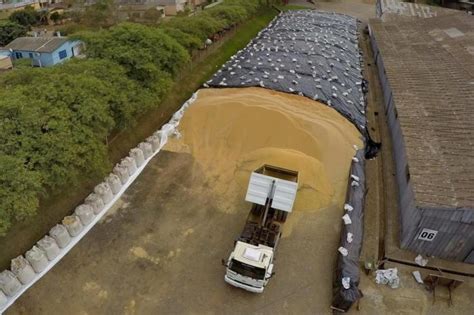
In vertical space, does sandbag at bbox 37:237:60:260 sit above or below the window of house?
above

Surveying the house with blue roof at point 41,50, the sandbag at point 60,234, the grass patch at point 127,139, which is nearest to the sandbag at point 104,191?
the grass patch at point 127,139

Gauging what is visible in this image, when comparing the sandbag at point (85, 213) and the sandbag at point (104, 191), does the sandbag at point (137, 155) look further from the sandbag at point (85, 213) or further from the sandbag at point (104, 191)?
the sandbag at point (85, 213)

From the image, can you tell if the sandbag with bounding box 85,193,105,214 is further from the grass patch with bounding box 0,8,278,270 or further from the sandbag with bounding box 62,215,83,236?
the sandbag with bounding box 62,215,83,236

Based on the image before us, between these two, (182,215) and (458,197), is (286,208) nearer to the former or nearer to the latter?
(182,215)

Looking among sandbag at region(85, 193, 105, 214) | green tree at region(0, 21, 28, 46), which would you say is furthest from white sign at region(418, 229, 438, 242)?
green tree at region(0, 21, 28, 46)

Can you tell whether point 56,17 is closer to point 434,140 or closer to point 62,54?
point 62,54

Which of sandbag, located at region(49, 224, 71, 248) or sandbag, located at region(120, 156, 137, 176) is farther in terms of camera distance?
sandbag, located at region(120, 156, 137, 176)

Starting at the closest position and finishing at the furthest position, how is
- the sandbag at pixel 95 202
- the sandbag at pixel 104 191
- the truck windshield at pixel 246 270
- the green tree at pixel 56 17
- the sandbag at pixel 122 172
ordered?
the truck windshield at pixel 246 270 → the sandbag at pixel 95 202 → the sandbag at pixel 104 191 → the sandbag at pixel 122 172 → the green tree at pixel 56 17
